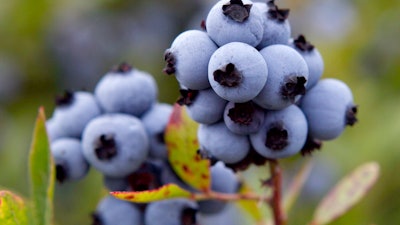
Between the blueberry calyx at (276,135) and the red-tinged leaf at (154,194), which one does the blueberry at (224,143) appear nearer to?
the blueberry calyx at (276,135)

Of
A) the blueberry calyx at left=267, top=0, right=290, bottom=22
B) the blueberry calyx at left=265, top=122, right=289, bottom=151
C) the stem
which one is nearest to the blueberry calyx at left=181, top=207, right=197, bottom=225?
the stem

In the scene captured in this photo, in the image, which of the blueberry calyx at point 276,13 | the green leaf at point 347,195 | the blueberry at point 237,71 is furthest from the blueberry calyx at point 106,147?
the green leaf at point 347,195

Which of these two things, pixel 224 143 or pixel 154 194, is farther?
pixel 154 194

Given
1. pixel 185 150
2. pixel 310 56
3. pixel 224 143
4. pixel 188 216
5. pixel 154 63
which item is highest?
pixel 154 63

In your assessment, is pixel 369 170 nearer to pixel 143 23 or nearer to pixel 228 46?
pixel 228 46

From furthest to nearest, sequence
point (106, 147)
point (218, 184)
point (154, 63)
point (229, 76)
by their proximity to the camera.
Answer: point (154, 63), point (218, 184), point (106, 147), point (229, 76)

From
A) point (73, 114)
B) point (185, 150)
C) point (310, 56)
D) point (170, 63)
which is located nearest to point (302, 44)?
point (310, 56)

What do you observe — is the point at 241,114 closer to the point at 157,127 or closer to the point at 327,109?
the point at 327,109
